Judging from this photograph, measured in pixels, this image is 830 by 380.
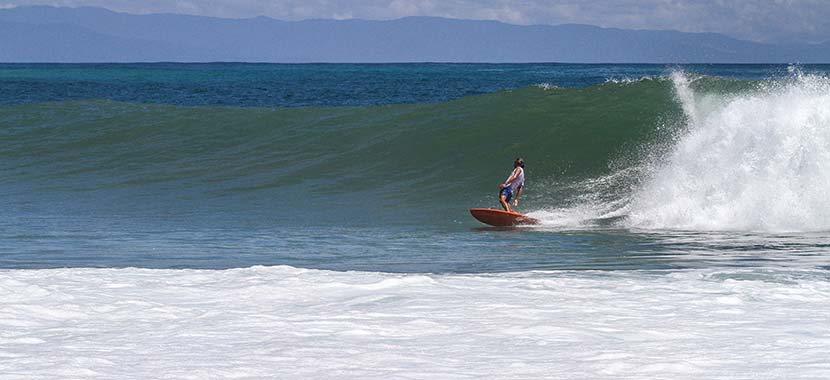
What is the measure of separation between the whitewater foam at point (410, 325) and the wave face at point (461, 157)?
6.94m

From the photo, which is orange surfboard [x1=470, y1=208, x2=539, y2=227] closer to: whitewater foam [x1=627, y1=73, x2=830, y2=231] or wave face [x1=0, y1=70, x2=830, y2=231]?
wave face [x1=0, y1=70, x2=830, y2=231]

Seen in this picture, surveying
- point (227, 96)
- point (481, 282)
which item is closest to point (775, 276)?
point (481, 282)

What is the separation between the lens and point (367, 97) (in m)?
79.1

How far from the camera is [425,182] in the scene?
23.7 metres

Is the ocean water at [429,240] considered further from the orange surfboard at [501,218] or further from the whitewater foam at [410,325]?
the orange surfboard at [501,218]

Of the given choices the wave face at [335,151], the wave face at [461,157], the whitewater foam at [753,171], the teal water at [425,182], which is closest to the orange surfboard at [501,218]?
the teal water at [425,182]

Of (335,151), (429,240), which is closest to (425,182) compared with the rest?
(335,151)

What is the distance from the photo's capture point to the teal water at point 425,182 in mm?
13875

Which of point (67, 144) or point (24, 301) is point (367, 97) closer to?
point (67, 144)

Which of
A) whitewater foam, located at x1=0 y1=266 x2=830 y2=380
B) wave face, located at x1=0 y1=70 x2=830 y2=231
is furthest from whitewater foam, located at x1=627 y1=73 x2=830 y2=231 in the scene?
whitewater foam, located at x1=0 y1=266 x2=830 y2=380

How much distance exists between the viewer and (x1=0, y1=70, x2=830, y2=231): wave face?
17750 mm

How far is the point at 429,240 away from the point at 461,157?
35.2ft

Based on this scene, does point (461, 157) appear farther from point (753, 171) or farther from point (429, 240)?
point (429, 240)

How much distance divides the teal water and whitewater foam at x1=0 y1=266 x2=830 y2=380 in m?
2.02
